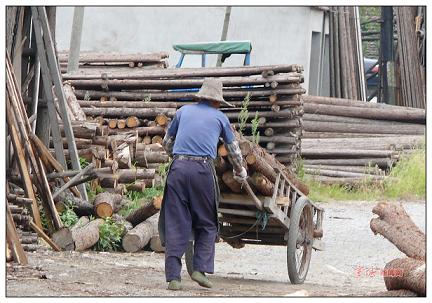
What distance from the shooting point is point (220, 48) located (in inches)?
877

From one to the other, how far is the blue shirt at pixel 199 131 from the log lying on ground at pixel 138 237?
11.1 feet

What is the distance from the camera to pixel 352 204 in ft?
65.2

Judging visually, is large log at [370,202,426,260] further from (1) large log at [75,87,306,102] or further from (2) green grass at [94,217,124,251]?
(1) large log at [75,87,306,102]

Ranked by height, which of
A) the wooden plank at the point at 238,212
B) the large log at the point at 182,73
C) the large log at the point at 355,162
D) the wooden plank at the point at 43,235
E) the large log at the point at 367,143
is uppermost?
the large log at the point at 182,73

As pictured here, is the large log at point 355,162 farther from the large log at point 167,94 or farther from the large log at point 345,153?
the large log at point 167,94

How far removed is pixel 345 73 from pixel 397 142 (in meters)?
6.04

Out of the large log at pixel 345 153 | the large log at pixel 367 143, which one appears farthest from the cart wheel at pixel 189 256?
the large log at pixel 367 143

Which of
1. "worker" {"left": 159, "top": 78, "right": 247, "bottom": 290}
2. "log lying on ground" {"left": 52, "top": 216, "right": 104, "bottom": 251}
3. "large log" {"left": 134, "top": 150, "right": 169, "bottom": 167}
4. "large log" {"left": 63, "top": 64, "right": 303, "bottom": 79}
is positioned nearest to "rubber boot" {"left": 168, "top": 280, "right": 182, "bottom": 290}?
"worker" {"left": 159, "top": 78, "right": 247, "bottom": 290}

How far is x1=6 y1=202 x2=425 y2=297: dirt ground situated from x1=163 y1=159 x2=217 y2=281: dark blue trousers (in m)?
0.33

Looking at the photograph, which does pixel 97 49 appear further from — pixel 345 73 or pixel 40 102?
pixel 40 102

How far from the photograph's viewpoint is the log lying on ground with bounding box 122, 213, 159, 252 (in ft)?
45.8

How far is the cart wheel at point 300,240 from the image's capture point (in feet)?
38.7

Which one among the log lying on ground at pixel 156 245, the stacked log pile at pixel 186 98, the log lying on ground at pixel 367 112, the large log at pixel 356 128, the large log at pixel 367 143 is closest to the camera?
the log lying on ground at pixel 156 245

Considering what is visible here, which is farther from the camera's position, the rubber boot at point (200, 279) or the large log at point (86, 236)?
the large log at point (86, 236)
